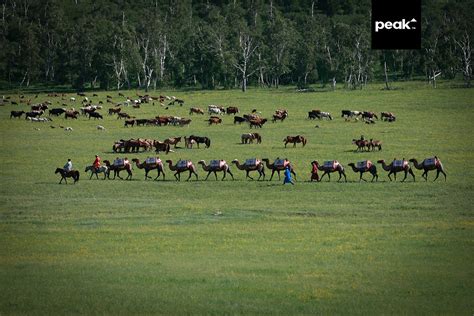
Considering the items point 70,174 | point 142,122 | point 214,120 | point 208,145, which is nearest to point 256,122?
point 214,120

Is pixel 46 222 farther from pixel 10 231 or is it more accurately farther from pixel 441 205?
pixel 441 205

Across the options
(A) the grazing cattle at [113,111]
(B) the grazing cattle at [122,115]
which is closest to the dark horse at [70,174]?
(B) the grazing cattle at [122,115]

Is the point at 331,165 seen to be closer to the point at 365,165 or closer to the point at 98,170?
the point at 365,165

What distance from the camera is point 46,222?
29.7m

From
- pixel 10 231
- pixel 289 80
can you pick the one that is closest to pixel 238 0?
pixel 289 80

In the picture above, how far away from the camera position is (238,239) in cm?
2600

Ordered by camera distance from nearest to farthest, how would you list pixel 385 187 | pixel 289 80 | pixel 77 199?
pixel 77 199 → pixel 385 187 → pixel 289 80

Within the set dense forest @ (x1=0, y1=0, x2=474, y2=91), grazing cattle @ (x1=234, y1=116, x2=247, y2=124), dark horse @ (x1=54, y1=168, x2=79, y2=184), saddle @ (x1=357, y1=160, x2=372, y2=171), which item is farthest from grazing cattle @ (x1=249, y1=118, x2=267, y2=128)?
dense forest @ (x1=0, y1=0, x2=474, y2=91)

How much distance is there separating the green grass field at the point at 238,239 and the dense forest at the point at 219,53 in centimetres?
6020

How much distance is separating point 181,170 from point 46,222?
11.5 m

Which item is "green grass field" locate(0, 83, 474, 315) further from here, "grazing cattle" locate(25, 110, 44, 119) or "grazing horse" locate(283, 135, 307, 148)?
"grazing cattle" locate(25, 110, 44, 119)

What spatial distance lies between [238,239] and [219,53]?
92.8m

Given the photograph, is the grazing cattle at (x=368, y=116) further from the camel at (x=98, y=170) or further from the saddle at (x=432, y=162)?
the camel at (x=98, y=170)

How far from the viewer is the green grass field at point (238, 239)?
739 inches
